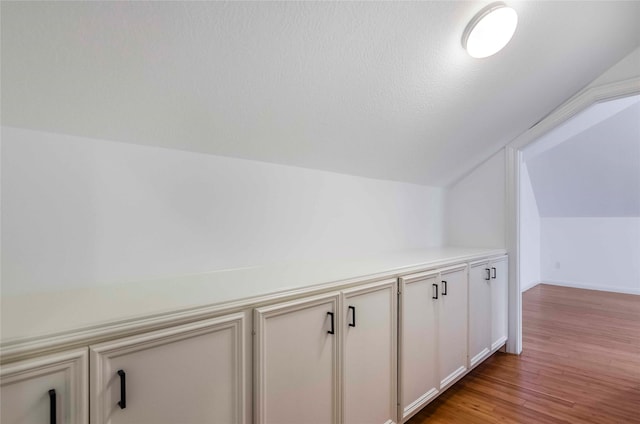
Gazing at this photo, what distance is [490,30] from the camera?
1440 millimetres

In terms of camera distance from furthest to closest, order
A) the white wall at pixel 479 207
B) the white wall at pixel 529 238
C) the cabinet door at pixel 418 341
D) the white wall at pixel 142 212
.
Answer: the white wall at pixel 529 238 < the white wall at pixel 479 207 < the cabinet door at pixel 418 341 < the white wall at pixel 142 212

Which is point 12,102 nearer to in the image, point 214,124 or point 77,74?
point 77,74

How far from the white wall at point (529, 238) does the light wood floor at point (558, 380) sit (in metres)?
1.42

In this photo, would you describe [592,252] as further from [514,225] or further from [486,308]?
[486,308]

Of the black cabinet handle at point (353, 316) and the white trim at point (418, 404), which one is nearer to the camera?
the black cabinet handle at point (353, 316)

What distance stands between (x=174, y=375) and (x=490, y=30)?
5.97 ft

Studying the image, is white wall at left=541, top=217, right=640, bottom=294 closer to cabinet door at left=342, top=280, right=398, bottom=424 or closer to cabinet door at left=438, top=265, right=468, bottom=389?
cabinet door at left=438, top=265, right=468, bottom=389

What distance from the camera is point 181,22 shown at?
943 millimetres

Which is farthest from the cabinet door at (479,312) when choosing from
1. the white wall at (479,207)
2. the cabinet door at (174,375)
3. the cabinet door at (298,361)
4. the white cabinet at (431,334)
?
the cabinet door at (174,375)


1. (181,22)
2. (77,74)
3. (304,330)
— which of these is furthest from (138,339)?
(181,22)

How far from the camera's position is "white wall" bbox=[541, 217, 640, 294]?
4598 mm

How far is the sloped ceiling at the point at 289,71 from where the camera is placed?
0.91 meters

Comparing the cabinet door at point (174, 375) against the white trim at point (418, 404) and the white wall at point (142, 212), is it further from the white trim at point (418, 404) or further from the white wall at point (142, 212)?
the white trim at point (418, 404)

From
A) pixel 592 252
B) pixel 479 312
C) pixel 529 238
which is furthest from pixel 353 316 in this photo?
pixel 592 252
